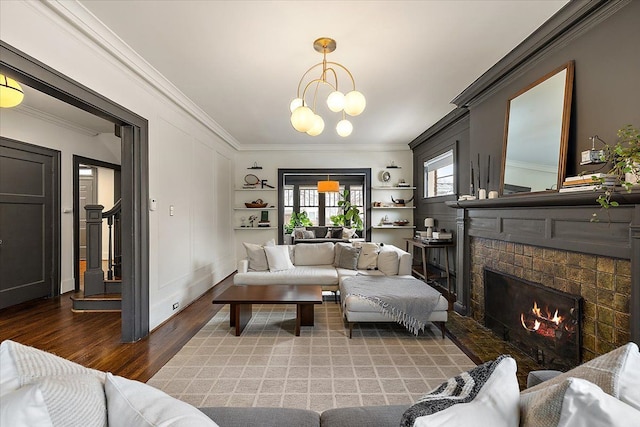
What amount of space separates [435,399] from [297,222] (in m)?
7.02

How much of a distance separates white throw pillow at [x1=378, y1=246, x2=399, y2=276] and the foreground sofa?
3.74m

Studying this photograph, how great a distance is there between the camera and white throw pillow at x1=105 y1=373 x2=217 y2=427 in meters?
0.82

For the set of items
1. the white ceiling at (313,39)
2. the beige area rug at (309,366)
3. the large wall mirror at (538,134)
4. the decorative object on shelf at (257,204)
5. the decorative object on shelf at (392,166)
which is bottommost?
the beige area rug at (309,366)

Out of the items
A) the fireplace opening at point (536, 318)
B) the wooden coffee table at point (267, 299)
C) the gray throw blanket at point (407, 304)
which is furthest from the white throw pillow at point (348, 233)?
the fireplace opening at point (536, 318)

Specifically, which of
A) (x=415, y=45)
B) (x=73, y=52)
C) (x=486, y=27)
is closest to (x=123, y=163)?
(x=73, y=52)

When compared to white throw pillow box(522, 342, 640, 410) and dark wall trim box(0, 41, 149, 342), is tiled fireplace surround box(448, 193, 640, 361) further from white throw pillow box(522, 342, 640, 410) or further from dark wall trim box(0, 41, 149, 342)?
dark wall trim box(0, 41, 149, 342)

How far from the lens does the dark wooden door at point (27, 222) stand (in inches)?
171

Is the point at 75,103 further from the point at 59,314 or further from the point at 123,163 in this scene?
the point at 59,314

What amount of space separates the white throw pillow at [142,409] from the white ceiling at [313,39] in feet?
7.87

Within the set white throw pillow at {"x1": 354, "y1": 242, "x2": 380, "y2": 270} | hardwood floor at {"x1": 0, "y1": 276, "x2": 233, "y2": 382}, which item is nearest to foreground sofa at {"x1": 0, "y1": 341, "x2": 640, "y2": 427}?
hardwood floor at {"x1": 0, "y1": 276, "x2": 233, "y2": 382}

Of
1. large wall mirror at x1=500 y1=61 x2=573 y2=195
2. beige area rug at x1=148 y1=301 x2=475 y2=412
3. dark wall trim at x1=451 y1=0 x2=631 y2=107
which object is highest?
dark wall trim at x1=451 y1=0 x2=631 y2=107

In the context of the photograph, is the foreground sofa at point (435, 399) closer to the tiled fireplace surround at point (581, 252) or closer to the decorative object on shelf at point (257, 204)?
the tiled fireplace surround at point (581, 252)

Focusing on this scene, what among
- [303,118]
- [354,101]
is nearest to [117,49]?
[303,118]

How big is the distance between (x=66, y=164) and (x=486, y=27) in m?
5.96
